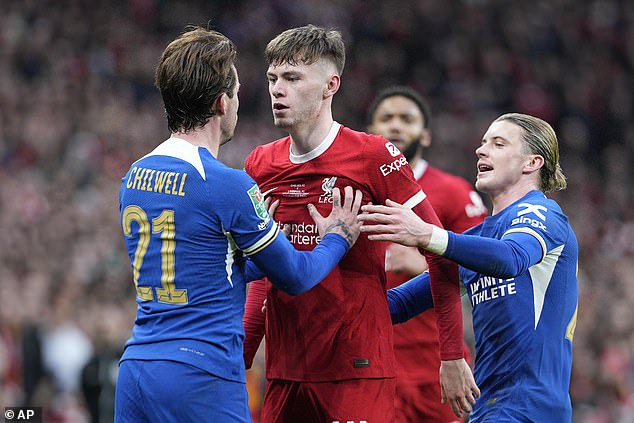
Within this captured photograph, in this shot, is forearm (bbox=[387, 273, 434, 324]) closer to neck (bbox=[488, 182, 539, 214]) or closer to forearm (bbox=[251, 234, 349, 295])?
neck (bbox=[488, 182, 539, 214])

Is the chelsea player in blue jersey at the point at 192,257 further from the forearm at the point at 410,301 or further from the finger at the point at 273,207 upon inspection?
Answer: the forearm at the point at 410,301

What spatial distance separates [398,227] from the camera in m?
5.06

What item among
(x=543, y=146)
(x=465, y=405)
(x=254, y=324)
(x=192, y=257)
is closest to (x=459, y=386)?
(x=465, y=405)

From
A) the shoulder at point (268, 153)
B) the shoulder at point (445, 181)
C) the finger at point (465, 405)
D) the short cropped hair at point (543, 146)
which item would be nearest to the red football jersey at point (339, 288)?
the shoulder at point (268, 153)

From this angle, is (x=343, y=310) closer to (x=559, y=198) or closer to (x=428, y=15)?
(x=559, y=198)

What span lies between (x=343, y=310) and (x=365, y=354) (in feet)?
0.84

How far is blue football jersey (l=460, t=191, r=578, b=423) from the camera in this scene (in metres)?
5.22

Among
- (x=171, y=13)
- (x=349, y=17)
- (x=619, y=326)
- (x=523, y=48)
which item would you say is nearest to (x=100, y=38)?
(x=171, y=13)

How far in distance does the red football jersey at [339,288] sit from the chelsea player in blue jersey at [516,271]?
29 centimetres

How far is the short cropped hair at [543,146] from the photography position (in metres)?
5.59

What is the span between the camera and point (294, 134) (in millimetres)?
5590

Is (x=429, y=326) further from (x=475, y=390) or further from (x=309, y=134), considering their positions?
(x=309, y=134)

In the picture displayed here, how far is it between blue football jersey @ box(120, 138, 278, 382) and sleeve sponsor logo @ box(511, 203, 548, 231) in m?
1.31

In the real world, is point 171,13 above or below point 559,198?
above
